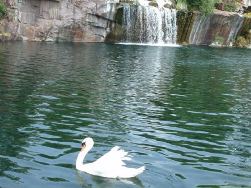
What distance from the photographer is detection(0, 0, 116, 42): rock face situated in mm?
56562

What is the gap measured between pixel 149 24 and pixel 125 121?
47.0m

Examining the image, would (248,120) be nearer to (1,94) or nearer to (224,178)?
(224,178)

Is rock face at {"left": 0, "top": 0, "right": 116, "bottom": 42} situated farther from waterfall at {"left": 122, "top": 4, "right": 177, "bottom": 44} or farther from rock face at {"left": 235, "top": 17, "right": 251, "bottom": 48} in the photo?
rock face at {"left": 235, "top": 17, "right": 251, "bottom": 48}

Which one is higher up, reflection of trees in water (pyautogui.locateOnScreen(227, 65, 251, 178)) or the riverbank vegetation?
the riverbank vegetation

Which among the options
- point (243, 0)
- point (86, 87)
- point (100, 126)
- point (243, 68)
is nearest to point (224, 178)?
point (100, 126)

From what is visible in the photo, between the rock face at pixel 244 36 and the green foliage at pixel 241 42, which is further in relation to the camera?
the green foliage at pixel 241 42

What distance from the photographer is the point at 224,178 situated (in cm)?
1477

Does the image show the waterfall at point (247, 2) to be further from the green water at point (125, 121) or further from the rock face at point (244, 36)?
the green water at point (125, 121)

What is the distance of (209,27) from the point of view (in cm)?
7206

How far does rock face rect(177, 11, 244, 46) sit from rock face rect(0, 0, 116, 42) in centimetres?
1151

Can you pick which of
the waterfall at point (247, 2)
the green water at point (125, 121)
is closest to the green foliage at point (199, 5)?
the waterfall at point (247, 2)

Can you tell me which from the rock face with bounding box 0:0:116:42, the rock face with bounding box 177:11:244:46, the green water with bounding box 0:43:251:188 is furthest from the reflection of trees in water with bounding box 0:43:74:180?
the rock face with bounding box 177:11:244:46

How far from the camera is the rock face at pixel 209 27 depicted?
228 ft

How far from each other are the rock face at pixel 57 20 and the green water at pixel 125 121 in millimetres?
15830
